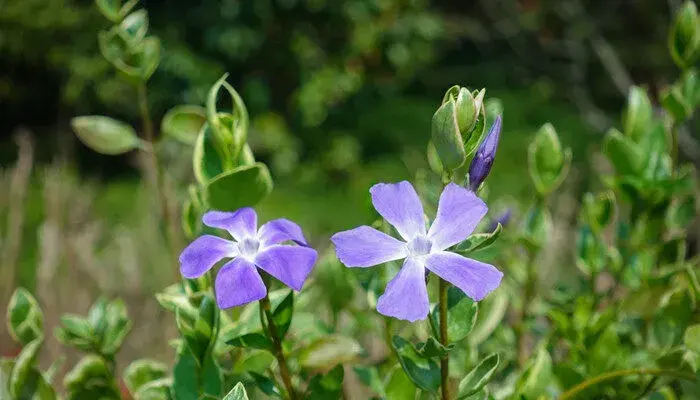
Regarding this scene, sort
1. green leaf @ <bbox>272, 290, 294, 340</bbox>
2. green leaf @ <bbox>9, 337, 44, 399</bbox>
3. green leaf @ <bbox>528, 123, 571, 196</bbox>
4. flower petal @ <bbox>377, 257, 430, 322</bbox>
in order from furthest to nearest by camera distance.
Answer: green leaf @ <bbox>528, 123, 571, 196</bbox> < green leaf @ <bbox>9, 337, 44, 399</bbox> < green leaf @ <bbox>272, 290, 294, 340</bbox> < flower petal @ <bbox>377, 257, 430, 322</bbox>

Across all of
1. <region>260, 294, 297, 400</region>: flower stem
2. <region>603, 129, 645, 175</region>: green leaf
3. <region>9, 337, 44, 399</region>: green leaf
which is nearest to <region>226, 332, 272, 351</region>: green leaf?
<region>260, 294, 297, 400</region>: flower stem

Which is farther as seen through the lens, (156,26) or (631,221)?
(156,26)


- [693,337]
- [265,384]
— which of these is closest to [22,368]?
[265,384]

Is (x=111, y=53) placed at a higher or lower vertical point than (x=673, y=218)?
higher

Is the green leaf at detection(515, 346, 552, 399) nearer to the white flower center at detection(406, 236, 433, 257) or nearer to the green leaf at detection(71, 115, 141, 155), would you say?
the white flower center at detection(406, 236, 433, 257)

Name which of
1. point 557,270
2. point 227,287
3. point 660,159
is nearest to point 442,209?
point 227,287

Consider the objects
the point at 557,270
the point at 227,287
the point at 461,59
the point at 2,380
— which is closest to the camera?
the point at 227,287

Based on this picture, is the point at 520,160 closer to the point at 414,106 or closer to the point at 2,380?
the point at 414,106
